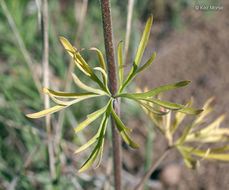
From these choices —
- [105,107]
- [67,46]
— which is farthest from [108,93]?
[67,46]

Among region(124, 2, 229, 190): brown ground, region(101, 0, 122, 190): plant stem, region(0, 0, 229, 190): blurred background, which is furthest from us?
region(124, 2, 229, 190): brown ground

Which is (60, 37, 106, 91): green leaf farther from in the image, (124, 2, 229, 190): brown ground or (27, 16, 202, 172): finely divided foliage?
(124, 2, 229, 190): brown ground

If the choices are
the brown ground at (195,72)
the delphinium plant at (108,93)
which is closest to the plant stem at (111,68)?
the delphinium plant at (108,93)

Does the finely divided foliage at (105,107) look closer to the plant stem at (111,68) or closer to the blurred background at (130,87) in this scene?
the plant stem at (111,68)

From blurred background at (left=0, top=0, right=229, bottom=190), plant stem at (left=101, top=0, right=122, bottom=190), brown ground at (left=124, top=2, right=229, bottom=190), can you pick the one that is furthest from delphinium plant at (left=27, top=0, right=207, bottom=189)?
brown ground at (left=124, top=2, right=229, bottom=190)

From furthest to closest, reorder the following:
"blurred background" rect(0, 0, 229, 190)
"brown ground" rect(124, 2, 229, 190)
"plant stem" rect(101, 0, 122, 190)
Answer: "brown ground" rect(124, 2, 229, 190) < "blurred background" rect(0, 0, 229, 190) < "plant stem" rect(101, 0, 122, 190)

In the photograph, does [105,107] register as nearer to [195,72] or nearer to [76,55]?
[76,55]

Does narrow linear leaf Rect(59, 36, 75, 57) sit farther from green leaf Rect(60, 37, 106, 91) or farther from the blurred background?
the blurred background

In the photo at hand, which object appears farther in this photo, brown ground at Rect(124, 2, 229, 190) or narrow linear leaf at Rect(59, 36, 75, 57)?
brown ground at Rect(124, 2, 229, 190)

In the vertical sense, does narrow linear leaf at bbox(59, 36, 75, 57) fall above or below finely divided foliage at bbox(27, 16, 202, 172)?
above
